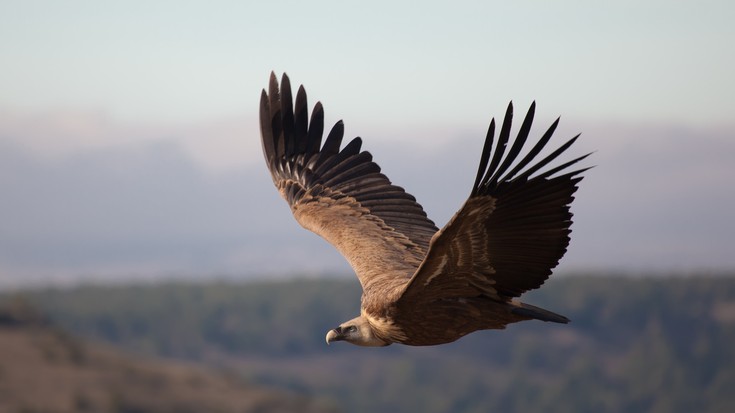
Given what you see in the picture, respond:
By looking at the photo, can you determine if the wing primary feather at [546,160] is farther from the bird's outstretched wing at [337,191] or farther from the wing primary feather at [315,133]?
the wing primary feather at [315,133]

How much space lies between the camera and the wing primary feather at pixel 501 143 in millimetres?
9193

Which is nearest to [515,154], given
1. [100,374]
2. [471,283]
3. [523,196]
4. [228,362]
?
[523,196]

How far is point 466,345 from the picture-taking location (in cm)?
9956

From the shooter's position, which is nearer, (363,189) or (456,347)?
(363,189)

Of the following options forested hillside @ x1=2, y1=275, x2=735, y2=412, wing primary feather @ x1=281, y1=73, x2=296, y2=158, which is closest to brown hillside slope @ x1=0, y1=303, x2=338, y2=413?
wing primary feather @ x1=281, y1=73, x2=296, y2=158

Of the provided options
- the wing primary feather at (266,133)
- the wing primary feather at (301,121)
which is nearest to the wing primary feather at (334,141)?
the wing primary feather at (301,121)

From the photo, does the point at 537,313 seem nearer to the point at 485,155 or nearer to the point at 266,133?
the point at 485,155

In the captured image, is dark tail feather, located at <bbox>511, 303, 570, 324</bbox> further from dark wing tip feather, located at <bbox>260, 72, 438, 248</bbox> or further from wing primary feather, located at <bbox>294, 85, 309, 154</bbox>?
wing primary feather, located at <bbox>294, 85, 309, 154</bbox>

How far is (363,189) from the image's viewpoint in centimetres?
1456

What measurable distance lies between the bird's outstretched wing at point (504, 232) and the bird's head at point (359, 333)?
676mm

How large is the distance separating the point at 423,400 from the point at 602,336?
21.6m

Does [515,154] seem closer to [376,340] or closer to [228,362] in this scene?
[376,340]

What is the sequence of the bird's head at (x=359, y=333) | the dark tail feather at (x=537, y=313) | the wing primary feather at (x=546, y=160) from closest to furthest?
the wing primary feather at (x=546, y=160)
the dark tail feather at (x=537, y=313)
the bird's head at (x=359, y=333)

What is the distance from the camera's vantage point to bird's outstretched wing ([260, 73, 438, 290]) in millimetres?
13250
